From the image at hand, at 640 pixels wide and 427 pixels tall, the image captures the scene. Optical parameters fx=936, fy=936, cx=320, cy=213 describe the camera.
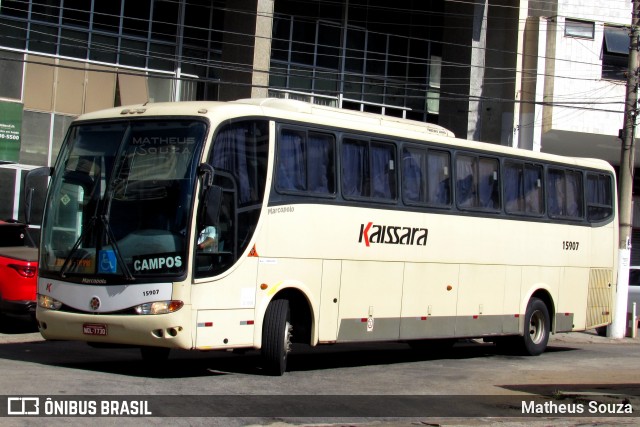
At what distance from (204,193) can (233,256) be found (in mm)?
965

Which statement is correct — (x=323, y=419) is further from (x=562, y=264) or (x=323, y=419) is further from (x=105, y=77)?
(x=105, y=77)

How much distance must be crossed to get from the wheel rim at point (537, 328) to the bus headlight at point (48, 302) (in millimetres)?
9387

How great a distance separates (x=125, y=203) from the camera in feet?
38.0

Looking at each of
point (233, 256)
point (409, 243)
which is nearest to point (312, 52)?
point (409, 243)

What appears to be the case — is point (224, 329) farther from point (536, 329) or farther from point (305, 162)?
point (536, 329)

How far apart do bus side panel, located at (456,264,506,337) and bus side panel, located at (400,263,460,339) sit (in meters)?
0.23

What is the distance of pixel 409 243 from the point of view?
575 inches

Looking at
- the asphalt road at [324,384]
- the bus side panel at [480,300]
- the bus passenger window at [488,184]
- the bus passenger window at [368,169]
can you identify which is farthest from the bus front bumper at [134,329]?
the bus passenger window at [488,184]

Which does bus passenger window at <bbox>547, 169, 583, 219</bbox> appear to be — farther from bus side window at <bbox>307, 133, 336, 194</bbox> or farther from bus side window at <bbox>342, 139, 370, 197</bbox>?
bus side window at <bbox>307, 133, 336, 194</bbox>

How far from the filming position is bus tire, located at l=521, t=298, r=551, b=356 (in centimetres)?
1747

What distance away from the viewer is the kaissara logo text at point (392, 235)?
545 inches

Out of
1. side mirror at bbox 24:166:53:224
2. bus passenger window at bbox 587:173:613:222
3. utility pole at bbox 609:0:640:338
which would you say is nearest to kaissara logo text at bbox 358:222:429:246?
side mirror at bbox 24:166:53:224

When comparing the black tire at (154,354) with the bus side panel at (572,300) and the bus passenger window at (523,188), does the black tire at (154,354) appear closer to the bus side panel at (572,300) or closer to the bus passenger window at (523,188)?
the bus passenger window at (523,188)

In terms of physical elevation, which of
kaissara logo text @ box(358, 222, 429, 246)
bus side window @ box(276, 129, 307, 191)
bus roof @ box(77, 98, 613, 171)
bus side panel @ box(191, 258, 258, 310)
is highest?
bus roof @ box(77, 98, 613, 171)
